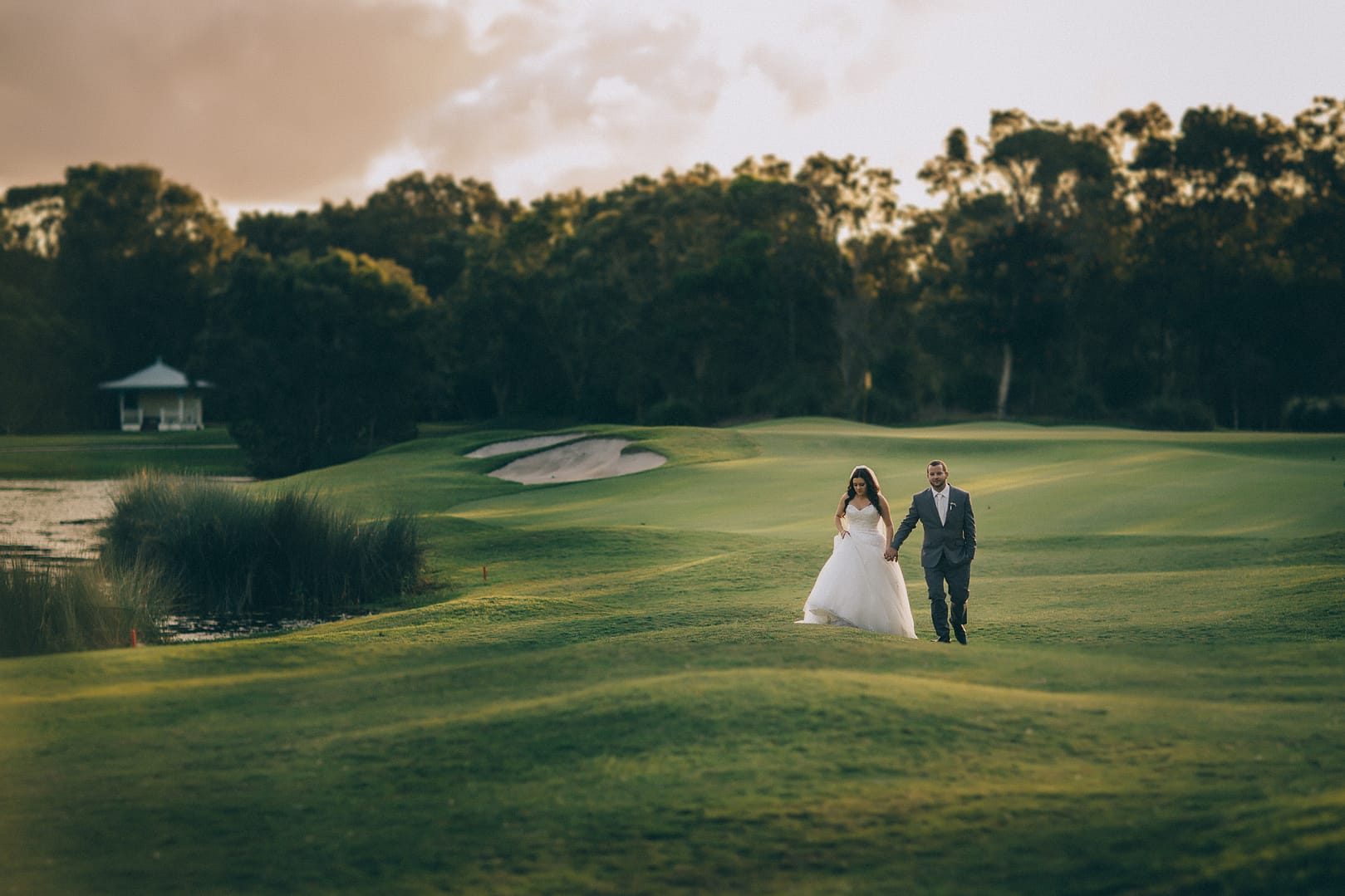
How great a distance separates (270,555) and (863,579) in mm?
11390

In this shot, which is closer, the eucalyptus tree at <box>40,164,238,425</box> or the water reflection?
the water reflection

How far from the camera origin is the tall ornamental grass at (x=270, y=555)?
2002 centimetres

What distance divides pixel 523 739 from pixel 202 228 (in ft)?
296

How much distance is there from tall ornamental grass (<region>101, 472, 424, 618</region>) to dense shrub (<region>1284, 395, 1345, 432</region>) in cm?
4302

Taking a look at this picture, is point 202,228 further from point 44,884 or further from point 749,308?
point 44,884

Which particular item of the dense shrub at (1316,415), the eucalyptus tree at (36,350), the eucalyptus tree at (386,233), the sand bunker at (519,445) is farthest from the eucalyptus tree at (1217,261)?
the eucalyptus tree at (36,350)

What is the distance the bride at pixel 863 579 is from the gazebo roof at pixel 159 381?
2729 inches

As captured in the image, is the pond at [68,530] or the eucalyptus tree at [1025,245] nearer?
the pond at [68,530]

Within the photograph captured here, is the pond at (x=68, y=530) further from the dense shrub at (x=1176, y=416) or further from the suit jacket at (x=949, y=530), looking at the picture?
the dense shrub at (x=1176, y=416)

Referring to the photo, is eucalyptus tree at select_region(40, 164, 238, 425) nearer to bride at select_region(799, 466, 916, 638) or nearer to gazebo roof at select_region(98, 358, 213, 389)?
gazebo roof at select_region(98, 358, 213, 389)

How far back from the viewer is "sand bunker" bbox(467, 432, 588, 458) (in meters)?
45.8

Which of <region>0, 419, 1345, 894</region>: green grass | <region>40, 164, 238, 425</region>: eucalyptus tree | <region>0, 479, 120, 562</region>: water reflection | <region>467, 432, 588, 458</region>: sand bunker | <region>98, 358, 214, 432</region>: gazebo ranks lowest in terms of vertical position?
<region>0, 419, 1345, 894</region>: green grass

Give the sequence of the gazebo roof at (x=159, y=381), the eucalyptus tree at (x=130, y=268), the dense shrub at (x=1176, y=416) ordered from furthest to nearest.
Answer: the eucalyptus tree at (x=130, y=268) → the gazebo roof at (x=159, y=381) → the dense shrub at (x=1176, y=416)

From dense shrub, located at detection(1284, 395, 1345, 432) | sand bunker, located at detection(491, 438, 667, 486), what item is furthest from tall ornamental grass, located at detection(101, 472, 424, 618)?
dense shrub, located at detection(1284, 395, 1345, 432)
